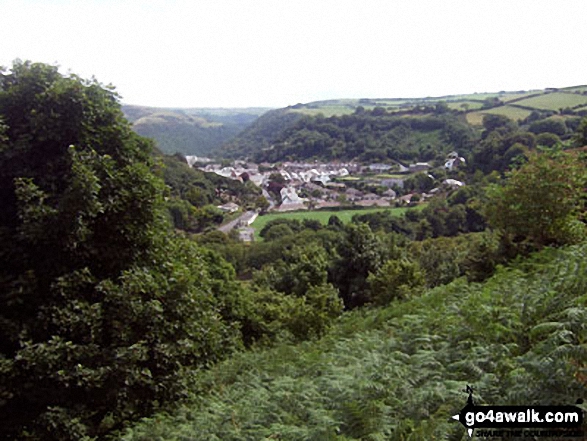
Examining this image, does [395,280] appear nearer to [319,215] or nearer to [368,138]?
[319,215]

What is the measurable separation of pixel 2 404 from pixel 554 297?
6628 mm

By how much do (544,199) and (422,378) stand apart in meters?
6.29

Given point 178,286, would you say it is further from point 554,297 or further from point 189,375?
point 554,297

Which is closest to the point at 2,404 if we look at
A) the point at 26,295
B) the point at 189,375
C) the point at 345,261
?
the point at 26,295

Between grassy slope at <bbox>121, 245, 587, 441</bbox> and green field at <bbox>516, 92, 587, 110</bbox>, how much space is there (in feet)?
327

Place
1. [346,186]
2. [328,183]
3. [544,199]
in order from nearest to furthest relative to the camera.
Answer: [544,199] < [346,186] < [328,183]

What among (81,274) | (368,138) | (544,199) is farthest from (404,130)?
(81,274)

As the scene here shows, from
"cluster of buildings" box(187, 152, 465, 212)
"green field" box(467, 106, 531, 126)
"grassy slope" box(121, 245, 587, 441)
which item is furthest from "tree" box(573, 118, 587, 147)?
"green field" box(467, 106, 531, 126)

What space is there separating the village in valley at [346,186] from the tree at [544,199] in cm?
4796

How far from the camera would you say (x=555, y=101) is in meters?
92.2

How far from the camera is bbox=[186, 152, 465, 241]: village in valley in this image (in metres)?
74.4

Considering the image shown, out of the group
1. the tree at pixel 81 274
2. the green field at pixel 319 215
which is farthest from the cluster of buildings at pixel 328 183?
the tree at pixel 81 274

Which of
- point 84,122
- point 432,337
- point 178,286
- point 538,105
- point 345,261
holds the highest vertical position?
point 538,105

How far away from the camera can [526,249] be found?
9.54m
